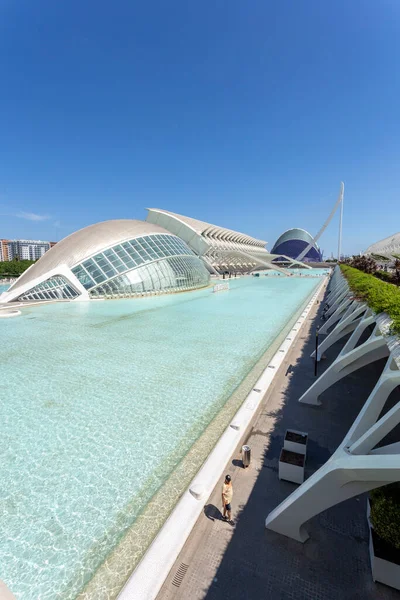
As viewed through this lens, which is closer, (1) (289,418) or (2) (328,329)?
(1) (289,418)

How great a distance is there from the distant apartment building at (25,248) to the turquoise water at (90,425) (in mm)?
152722

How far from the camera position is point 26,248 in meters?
157

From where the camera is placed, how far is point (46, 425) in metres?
5.90

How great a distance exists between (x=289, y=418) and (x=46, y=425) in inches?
199

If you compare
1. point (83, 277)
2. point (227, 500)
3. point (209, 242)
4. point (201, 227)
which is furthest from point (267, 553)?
point (201, 227)

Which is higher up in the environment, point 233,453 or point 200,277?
point 200,277

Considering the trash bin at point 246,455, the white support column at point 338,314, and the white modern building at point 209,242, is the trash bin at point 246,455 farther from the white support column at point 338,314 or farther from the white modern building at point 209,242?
the white modern building at point 209,242

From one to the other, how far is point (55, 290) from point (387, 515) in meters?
23.7

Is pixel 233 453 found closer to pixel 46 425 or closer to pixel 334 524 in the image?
pixel 334 524

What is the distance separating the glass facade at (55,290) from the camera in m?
22.1

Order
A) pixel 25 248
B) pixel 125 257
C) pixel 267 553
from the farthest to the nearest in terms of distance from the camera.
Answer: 1. pixel 25 248
2. pixel 125 257
3. pixel 267 553

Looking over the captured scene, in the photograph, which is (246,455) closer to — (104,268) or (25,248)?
(104,268)

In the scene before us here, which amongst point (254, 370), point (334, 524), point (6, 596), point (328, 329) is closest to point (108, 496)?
point (6, 596)

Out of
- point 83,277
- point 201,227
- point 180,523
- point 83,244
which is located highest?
point 201,227
